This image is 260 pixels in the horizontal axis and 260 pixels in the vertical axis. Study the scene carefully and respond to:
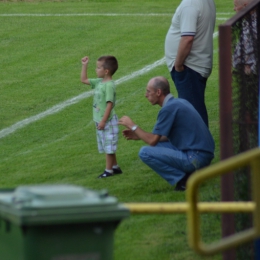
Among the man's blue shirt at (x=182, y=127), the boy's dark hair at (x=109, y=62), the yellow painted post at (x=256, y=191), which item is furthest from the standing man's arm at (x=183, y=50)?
the yellow painted post at (x=256, y=191)

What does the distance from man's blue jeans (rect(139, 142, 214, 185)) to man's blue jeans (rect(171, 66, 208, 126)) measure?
0.99 meters

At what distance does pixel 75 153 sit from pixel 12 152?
0.81 metres

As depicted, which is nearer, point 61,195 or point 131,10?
point 61,195

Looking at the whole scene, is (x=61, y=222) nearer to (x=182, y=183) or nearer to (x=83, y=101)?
(x=182, y=183)

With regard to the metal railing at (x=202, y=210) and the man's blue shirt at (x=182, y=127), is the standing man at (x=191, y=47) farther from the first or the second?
the metal railing at (x=202, y=210)

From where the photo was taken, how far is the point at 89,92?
14.7 meters

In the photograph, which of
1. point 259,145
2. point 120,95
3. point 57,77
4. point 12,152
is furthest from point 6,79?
point 259,145

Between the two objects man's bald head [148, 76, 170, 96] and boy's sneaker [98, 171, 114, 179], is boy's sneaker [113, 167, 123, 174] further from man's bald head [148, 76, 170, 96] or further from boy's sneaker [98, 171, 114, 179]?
man's bald head [148, 76, 170, 96]

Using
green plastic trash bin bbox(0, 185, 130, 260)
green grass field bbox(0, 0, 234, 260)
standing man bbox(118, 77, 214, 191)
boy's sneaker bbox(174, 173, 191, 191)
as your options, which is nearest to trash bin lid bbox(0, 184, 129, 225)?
green plastic trash bin bbox(0, 185, 130, 260)

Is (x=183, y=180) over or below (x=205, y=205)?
below

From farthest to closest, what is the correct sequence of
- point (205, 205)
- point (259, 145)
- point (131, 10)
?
point (131, 10) → point (259, 145) → point (205, 205)

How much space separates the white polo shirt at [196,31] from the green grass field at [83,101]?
120 centimetres

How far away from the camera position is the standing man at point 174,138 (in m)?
8.05

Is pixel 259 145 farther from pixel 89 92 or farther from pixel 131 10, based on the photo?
pixel 131 10
